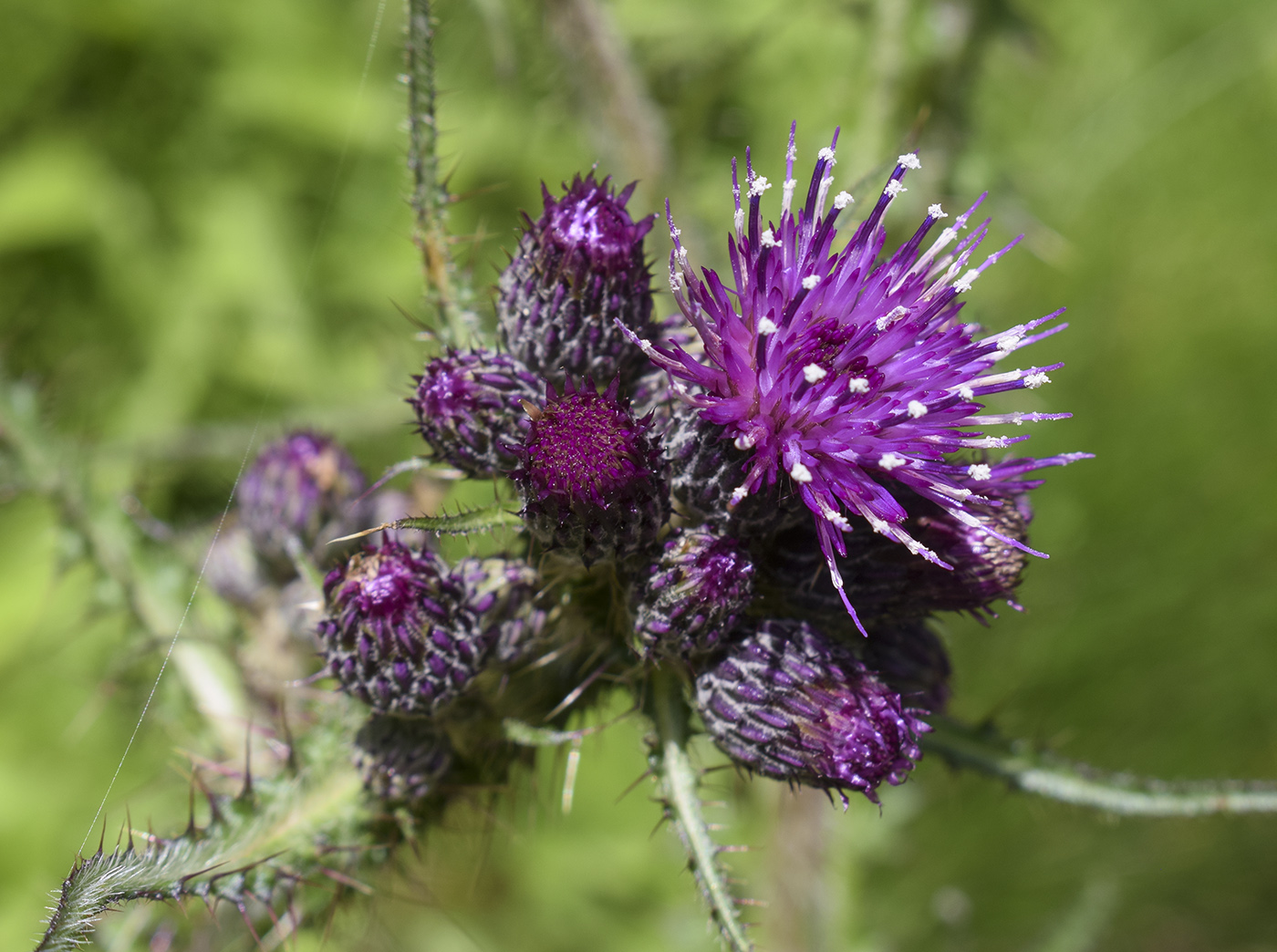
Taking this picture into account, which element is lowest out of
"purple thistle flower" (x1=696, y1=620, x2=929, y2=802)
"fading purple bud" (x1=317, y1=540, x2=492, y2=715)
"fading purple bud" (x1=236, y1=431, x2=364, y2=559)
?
"purple thistle flower" (x1=696, y1=620, x2=929, y2=802)

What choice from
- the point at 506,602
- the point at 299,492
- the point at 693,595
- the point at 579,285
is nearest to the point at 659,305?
the point at 299,492

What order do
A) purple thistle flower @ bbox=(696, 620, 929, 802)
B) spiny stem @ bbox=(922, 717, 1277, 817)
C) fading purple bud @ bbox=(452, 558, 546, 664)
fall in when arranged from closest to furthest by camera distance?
purple thistle flower @ bbox=(696, 620, 929, 802) → fading purple bud @ bbox=(452, 558, 546, 664) → spiny stem @ bbox=(922, 717, 1277, 817)

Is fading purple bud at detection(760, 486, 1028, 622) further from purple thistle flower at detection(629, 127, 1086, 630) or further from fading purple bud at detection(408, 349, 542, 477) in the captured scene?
fading purple bud at detection(408, 349, 542, 477)

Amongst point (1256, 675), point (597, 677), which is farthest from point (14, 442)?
point (1256, 675)

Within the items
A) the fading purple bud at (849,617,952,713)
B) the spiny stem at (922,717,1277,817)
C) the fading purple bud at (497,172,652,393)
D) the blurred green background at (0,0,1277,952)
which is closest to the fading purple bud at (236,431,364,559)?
the fading purple bud at (497,172,652,393)

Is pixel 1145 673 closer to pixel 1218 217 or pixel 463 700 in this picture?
pixel 1218 217

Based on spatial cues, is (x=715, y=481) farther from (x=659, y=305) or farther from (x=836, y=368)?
(x=659, y=305)
